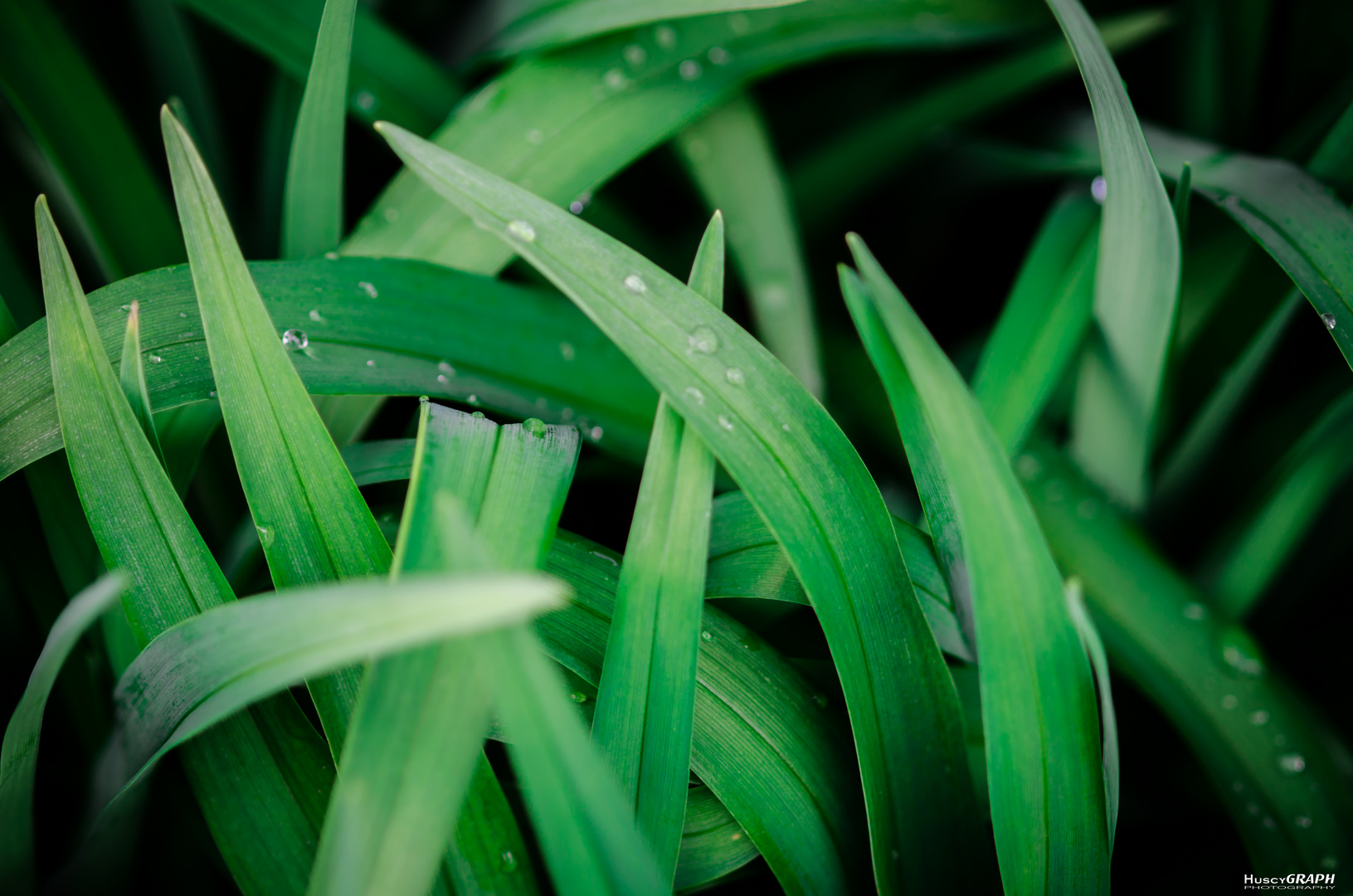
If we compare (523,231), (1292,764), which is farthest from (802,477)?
(1292,764)

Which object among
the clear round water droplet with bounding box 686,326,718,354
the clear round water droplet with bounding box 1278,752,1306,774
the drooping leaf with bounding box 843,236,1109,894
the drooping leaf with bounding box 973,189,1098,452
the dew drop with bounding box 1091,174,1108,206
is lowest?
the clear round water droplet with bounding box 1278,752,1306,774

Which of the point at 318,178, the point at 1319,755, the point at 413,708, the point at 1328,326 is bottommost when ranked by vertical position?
the point at 1319,755

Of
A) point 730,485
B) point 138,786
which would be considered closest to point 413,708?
point 138,786

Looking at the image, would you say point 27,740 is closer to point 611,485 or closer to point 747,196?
point 611,485

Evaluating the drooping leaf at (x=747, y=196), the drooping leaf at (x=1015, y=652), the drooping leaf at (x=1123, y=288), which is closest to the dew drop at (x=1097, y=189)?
the drooping leaf at (x=1123, y=288)

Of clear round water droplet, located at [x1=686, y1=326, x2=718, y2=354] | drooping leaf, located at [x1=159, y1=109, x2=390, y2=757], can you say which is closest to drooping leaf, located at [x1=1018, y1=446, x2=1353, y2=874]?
clear round water droplet, located at [x1=686, y1=326, x2=718, y2=354]

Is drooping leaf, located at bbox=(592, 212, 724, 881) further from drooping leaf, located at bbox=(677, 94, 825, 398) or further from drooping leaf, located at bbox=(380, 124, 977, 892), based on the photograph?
drooping leaf, located at bbox=(677, 94, 825, 398)

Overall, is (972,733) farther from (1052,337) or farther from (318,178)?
(318,178)
